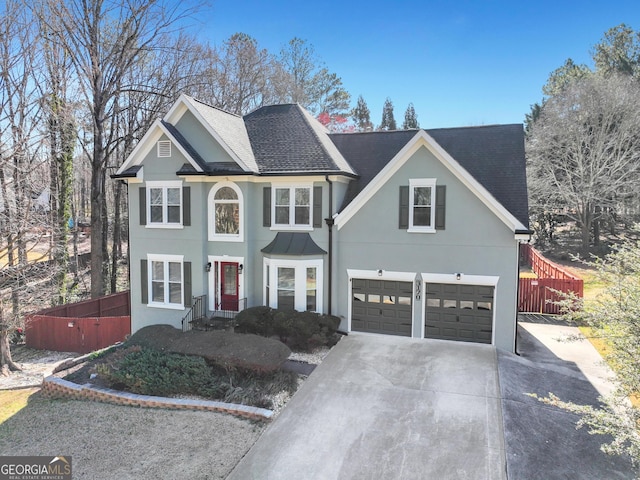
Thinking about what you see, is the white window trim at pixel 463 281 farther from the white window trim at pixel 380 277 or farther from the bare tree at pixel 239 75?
the bare tree at pixel 239 75

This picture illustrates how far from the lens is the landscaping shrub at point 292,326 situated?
1259cm

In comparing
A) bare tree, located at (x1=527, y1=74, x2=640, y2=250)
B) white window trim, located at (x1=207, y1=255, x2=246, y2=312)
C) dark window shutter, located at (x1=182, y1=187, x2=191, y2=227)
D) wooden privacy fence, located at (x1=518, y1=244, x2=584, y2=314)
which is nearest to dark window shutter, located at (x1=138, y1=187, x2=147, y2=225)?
dark window shutter, located at (x1=182, y1=187, x2=191, y2=227)

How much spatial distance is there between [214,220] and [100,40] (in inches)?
513

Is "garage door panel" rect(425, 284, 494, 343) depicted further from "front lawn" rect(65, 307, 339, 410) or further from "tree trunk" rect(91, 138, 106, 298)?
"tree trunk" rect(91, 138, 106, 298)

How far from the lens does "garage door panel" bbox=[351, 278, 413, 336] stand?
1351 cm

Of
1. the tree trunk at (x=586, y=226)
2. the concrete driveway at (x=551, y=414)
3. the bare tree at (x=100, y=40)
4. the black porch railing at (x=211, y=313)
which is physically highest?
the bare tree at (x=100, y=40)

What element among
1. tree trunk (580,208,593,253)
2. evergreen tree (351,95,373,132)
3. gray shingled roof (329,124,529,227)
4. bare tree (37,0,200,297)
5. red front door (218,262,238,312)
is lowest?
red front door (218,262,238,312)

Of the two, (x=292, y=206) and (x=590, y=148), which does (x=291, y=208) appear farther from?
(x=590, y=148)

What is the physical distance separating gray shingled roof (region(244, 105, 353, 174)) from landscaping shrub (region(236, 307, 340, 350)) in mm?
5007

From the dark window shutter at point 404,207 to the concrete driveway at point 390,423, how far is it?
4.19 m

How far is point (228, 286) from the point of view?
49.0 feet

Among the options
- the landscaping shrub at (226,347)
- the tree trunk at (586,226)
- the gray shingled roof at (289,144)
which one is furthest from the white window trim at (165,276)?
the tree trunk at (586,226)

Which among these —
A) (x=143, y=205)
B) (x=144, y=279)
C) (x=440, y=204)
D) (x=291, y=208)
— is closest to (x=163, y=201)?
(x=143, y=205)

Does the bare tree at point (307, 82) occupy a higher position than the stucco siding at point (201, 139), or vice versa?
the bare tree at point (307, 82)
